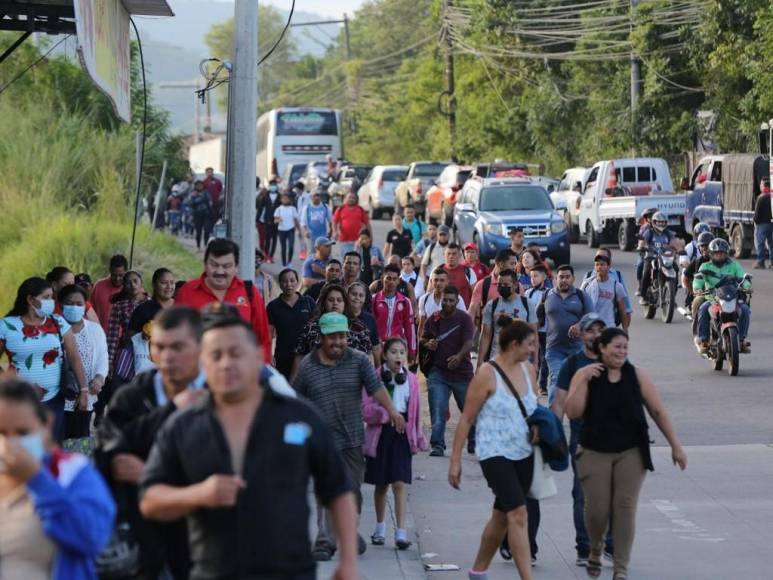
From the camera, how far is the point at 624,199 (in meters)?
37.3

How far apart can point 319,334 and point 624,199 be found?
2651 cm

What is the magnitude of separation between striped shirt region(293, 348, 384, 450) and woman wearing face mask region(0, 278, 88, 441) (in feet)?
5.50

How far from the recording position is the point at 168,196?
4706 centimetres

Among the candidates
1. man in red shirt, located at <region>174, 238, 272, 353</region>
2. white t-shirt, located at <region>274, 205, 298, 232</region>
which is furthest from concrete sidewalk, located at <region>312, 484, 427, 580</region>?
white t-shirt, located at <region>274, 205, 298, 232</region>

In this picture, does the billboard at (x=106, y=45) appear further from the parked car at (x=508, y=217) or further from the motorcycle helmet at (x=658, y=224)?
the parked car at (x=508, y=217)

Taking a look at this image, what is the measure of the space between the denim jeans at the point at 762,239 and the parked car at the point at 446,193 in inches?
390

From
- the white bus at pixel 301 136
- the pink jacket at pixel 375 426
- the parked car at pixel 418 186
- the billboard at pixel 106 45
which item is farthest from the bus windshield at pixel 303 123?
the pink jacket at pixel 375 426

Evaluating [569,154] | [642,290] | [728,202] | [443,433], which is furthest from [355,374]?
[569,154]

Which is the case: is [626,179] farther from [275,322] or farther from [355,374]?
[355,374]

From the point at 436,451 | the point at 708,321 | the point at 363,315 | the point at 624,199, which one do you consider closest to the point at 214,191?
the point at 624,199

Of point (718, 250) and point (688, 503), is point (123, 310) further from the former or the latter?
point (718, 250)

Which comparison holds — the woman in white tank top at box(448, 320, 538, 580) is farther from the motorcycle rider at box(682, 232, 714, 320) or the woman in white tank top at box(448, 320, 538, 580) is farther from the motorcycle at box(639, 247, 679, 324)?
the motorcycle at box(639, 247, 679, 324)

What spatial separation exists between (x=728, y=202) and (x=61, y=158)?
14565 mm

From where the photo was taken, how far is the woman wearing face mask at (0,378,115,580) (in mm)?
5105
